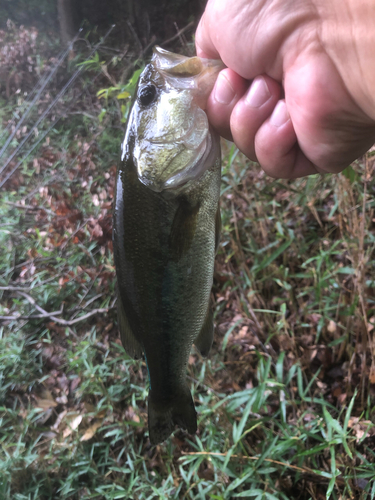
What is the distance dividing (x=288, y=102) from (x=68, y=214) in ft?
13.1

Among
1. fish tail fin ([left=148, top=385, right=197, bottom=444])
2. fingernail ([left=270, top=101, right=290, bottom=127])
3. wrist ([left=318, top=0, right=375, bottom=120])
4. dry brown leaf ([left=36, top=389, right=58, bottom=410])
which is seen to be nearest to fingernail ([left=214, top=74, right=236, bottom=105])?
fingernail ([left=270, top=101, right=290, bottom=127])

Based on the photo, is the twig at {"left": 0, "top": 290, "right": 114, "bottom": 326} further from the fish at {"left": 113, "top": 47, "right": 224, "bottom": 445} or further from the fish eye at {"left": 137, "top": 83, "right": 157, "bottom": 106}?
the fish eye at {"left": 137, "top": 83, "right": 157, "bottom": 106}

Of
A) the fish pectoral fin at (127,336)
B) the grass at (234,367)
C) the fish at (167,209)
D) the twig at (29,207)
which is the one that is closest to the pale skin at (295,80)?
the fish at (167,209)

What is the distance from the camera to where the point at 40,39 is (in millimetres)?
6848

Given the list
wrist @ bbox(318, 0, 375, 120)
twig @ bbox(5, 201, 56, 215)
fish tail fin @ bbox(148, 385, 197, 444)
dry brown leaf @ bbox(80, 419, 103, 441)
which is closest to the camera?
wrist @ bbox(318, 0, 375, 120)

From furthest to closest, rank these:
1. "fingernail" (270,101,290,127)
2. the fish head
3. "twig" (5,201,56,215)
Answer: "twig" (5,201,56,215) < the fish head < "fingernail" (270,101,290,127)

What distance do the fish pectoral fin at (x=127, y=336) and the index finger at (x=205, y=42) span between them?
1171 millimetres

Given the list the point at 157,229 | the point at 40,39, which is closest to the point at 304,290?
the point at 157,229

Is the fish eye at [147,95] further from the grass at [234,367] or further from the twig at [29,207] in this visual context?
the twig at [29,207]

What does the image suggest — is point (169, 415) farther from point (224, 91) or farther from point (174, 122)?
point (224, 91)

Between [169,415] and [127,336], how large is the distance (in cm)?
48

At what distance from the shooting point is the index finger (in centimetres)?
133

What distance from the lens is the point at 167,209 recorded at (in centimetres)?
132

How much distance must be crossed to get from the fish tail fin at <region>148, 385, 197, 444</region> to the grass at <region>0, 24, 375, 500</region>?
0.55 m
